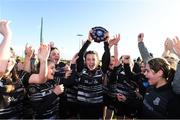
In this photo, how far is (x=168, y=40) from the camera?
6.15 m

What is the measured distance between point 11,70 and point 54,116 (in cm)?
106

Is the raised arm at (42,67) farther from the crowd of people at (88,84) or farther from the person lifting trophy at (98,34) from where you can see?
the person lifting trophy at (98,34)

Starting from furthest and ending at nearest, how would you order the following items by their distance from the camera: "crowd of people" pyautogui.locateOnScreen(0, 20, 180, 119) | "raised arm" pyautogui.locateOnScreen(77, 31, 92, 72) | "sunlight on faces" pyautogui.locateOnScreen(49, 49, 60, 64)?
"sunlight on faces" pyautogui.locateOnScreen(49, 49, 60, 64) < "raised arm" pyautogui.locateOnScreen(77, 31, 92, 72) < "crowd of people" pyautogui.locateOnScreen(0, 20, 180, 119)

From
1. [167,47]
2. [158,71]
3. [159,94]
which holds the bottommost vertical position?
[159,94]

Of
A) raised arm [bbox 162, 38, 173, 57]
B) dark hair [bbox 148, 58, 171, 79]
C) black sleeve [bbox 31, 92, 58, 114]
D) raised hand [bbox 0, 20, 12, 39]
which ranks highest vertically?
raised hand [bbox 0, 20, 12, 39]

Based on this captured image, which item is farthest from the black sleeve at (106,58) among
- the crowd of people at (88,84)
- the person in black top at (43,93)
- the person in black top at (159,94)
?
the person in black top at (159,94)

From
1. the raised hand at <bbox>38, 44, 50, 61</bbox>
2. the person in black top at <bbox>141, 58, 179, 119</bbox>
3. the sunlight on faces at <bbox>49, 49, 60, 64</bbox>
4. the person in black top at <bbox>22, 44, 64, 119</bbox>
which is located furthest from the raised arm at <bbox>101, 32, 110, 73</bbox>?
the person in black top at <bbox>141, 58, 179, 119</bbox>

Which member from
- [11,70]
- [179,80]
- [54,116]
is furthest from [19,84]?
[179,80]

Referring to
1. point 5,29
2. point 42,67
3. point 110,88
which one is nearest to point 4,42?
point 5,29

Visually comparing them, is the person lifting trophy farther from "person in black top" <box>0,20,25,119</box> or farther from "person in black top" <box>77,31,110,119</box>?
"person in black top" <box>0,20,25,119</box>

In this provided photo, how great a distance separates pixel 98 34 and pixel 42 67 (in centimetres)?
200

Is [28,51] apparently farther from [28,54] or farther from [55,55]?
[55,55]

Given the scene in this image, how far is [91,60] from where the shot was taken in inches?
249

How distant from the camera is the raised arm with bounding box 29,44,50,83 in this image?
16.7 feet
